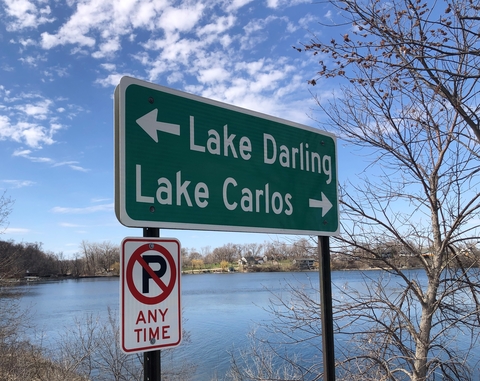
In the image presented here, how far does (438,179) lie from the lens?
5.34 m

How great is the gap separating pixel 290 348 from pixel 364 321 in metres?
8.04

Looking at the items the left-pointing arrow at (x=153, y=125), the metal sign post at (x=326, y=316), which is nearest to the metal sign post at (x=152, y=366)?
the left-pointing arrow at (x=153, y=125)

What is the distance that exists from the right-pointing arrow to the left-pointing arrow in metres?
0.93

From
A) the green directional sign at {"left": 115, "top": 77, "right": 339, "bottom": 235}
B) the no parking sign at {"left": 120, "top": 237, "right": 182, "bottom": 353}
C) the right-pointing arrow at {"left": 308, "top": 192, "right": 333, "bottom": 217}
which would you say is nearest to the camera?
the no parking sign at {"left": 120, "top": 237, "right": 182, "bottom": 353}

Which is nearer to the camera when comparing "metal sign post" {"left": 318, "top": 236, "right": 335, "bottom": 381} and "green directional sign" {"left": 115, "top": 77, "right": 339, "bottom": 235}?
"green directional sign" {"left": 115, "top": 77, "right": 339, "bottom": 235}

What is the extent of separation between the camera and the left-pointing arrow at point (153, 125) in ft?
5.52

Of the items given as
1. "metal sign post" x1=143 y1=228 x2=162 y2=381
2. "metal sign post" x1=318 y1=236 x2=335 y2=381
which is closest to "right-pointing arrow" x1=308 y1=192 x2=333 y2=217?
"metal sign post" x1=318 y1=236 x2=335 y2=381

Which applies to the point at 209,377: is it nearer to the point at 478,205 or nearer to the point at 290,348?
the point at 290,348

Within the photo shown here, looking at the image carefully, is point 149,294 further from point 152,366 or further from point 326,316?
point 326,316

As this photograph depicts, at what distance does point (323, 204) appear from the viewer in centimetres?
240

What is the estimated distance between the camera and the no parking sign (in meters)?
1.50

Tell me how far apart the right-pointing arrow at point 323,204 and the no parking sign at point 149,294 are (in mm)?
940

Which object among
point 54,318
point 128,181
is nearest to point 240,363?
point 128,181

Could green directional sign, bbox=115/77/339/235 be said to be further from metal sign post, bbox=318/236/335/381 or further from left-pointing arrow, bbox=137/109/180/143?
metal sign post, bbox=318/236/335/381
